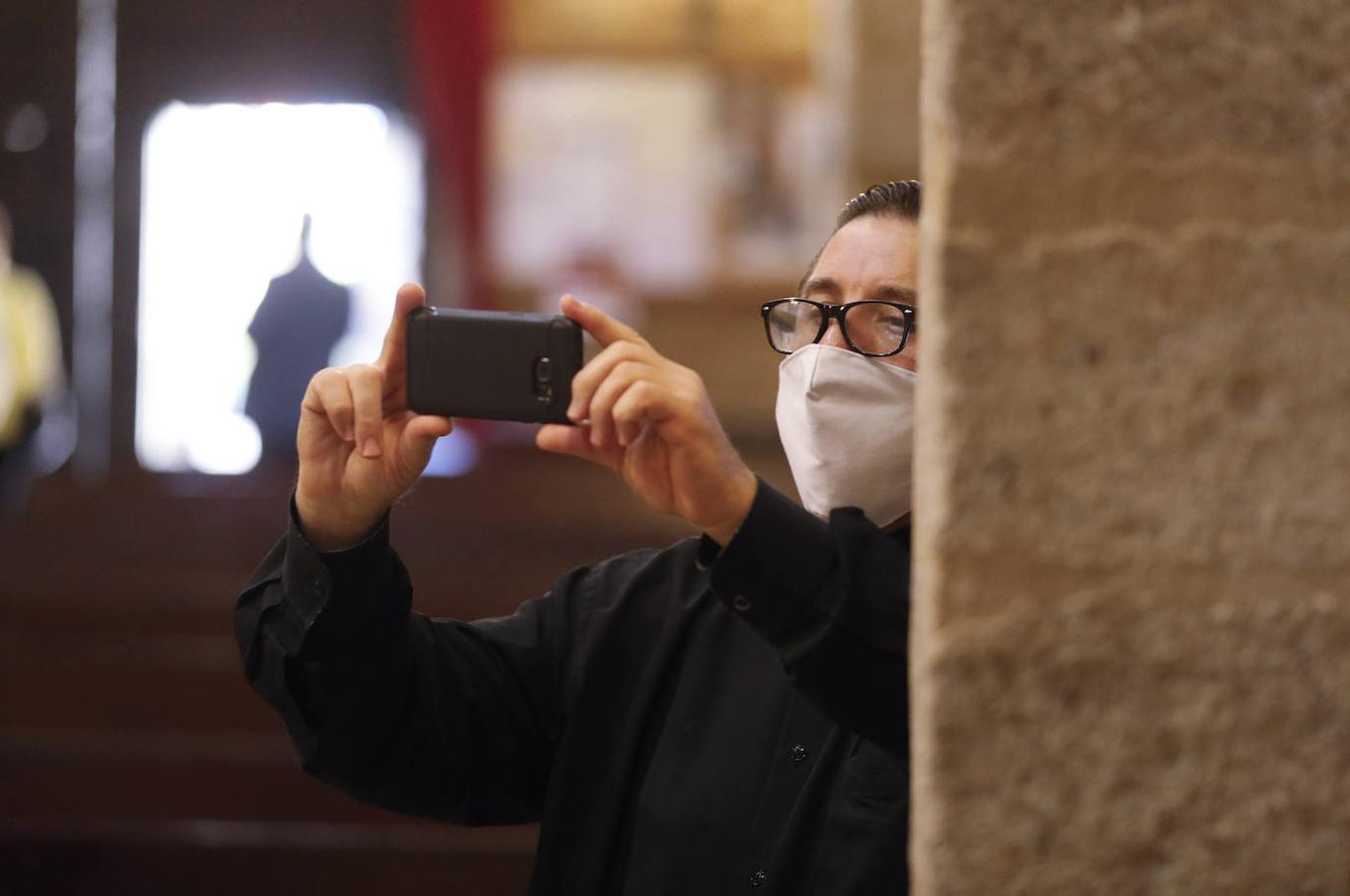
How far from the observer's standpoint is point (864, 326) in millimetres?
1328

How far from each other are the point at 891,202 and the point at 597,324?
531 millimetres

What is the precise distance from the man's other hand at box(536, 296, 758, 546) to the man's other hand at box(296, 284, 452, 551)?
0.16m

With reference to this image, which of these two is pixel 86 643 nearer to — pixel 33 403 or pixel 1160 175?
pixel 33 403

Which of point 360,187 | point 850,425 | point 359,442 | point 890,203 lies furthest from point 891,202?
point 360,187

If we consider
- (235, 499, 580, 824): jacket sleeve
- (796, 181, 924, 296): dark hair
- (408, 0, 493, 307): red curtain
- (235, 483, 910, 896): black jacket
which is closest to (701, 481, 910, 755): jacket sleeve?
(235, 483, 910, 896): black jacket

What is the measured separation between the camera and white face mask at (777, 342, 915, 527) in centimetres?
119

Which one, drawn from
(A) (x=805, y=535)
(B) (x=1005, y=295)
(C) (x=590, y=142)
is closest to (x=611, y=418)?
(A) (x=805, y=535)

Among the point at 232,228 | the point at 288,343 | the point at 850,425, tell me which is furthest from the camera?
the point at 232,228

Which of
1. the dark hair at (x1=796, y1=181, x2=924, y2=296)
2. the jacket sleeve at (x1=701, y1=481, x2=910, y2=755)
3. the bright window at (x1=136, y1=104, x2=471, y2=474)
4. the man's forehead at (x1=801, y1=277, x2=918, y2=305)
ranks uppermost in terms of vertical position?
the bright window at (x1=136, y1=104, x2=471, y2=474)

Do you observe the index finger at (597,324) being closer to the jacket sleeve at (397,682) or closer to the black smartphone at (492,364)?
the black smartphone at (492,364)

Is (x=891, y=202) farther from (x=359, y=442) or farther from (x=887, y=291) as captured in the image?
(x=359, y=442)

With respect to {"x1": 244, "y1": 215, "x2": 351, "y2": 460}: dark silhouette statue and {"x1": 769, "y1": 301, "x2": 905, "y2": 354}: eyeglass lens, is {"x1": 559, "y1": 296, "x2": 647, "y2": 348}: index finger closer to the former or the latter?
{"x1": 769, "y1": 301, "x2": 905, "y2": 354}: eyeglass lens

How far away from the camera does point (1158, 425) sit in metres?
0.81

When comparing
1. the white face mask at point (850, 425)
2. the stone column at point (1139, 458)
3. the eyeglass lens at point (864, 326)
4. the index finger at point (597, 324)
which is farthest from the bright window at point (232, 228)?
the stone column at point (1139, 458)
